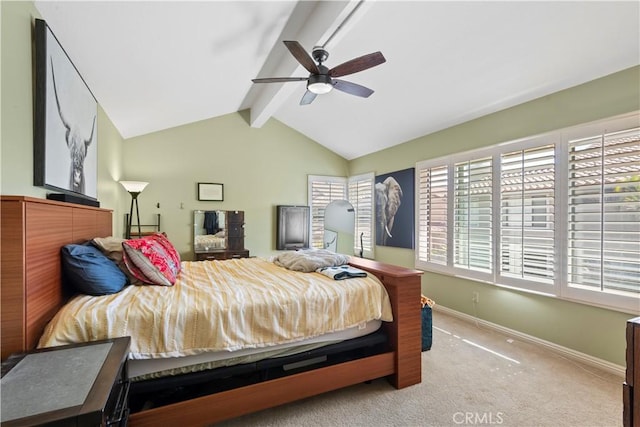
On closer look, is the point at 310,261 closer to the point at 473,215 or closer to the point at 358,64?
the point at 358,64

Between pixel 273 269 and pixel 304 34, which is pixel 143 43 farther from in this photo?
pixel 273 269

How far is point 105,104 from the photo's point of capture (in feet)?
9.96

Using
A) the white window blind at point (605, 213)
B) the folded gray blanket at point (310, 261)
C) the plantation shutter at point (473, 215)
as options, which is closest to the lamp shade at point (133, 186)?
the folded gray blanket at point (310, 261)

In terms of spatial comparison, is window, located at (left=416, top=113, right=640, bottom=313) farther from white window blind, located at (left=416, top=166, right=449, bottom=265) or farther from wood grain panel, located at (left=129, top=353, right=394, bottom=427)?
wood grain panel, located at (left=129, top=353, right=394, bottom=427)

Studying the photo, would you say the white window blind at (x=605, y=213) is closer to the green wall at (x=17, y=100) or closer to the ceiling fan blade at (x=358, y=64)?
the ceiling fan blade at (x=358, y=64)

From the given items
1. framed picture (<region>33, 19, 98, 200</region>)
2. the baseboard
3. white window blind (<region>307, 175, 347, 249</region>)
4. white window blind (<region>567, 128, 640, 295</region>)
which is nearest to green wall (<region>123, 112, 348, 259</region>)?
white window blind (<region>307, 175, 347, 249</region>)

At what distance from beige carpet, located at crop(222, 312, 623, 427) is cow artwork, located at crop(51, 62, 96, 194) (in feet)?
6.85

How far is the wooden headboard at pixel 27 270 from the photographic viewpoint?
1233 mm

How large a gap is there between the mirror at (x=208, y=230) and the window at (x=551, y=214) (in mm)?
3408

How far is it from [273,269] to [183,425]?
4.31 ft

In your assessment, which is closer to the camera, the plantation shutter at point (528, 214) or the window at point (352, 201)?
the plantation shutter at point (528, 214)

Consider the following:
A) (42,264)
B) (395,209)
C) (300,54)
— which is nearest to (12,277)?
(42,264)

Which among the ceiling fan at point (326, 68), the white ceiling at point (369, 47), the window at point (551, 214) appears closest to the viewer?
the white ceiling at point (369, 47)

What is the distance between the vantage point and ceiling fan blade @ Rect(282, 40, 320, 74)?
1.99 m
